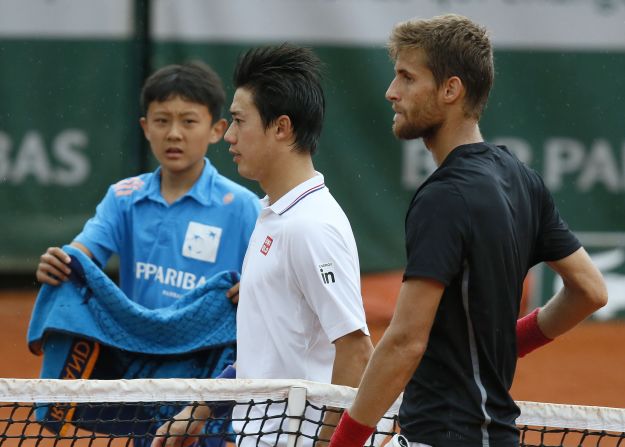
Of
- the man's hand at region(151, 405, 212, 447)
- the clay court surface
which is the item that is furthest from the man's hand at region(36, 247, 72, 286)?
the clay court surface

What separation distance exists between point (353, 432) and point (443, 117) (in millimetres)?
764

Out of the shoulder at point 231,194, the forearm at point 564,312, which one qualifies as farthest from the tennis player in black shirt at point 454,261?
the shoulder at point 231,194

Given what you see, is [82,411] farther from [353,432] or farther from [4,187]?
[4,187]

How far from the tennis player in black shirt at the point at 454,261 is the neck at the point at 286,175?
0.59m

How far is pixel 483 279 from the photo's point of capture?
2.47 meters

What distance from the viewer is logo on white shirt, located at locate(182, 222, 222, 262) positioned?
4.11 m

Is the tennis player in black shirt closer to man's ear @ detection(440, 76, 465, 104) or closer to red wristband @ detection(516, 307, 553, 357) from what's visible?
man's ear @ detection(440, 76, 465, 104)

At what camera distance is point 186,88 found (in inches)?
173

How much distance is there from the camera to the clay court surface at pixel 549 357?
7.43 metres

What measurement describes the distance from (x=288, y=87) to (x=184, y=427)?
1.07 meters

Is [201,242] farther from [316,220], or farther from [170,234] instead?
[316,220]

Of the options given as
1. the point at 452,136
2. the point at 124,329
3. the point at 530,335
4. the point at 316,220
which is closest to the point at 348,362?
the point at 316,220

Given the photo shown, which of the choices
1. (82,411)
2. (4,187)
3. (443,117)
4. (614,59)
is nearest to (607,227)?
(614,59)

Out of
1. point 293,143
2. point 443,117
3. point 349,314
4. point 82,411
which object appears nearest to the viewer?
point 443,117
